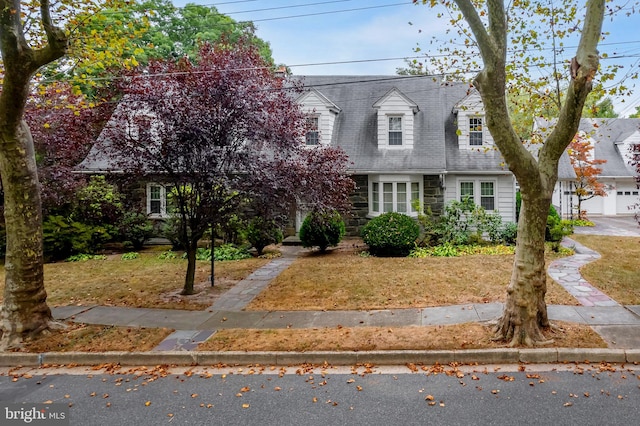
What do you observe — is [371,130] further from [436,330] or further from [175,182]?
[436,330]

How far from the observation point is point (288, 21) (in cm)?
1098

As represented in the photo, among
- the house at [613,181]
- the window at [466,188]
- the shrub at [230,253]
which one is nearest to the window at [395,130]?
the window at [466,188]

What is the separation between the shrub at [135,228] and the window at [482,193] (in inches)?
480

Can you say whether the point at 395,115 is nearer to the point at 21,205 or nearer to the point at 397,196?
the point at 397,196

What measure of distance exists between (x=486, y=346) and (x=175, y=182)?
617 cm

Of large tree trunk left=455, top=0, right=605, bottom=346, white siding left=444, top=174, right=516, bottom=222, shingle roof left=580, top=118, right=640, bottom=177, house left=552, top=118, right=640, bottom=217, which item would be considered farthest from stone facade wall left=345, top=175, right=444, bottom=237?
shingle roof left=580, top=118, right=640, bottom=177

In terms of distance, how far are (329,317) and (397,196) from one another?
903 cm

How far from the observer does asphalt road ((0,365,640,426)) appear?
389 cm

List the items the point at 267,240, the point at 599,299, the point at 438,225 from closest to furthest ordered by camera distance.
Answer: the point at 599,299 < the point at 267,240 < the point at 438,225

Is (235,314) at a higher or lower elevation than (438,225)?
lower

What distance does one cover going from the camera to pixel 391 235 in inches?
497

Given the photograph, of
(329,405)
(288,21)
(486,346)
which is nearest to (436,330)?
(486,346)

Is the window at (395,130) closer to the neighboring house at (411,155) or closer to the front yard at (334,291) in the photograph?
the neighboring house at (411,155)

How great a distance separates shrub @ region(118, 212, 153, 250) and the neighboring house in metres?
0.61
